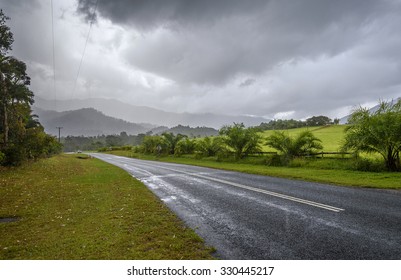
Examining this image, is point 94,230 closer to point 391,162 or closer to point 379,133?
point 379,133

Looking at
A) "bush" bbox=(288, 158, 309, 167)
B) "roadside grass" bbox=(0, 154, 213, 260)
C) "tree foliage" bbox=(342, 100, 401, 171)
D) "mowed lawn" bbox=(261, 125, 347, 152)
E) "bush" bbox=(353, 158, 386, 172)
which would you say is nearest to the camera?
"roadside grass" bbox=(0, 154, 213, 260)

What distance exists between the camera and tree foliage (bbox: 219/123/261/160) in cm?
2334

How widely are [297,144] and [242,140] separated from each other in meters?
6.25

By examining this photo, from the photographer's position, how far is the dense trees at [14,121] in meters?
19.4

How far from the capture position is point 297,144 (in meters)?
18.6

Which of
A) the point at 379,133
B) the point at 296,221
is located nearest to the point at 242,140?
the point at 379,133

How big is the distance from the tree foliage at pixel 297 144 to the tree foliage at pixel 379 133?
4232 millimetres

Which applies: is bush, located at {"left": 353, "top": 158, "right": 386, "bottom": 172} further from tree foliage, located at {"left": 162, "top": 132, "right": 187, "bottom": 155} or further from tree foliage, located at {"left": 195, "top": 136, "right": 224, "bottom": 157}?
tree foliage, located at {"left": 162, "top": 132, "right": 187, "bottom": 155}

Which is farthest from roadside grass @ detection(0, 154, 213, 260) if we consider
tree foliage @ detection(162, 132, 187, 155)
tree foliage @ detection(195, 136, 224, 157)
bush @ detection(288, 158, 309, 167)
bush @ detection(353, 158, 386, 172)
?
tree foliage @ detection(162, 132, 187, 155)

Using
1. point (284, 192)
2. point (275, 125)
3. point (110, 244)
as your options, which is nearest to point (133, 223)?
point (110, 244)

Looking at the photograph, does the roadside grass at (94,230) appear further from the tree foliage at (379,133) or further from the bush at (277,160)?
the bush at (277,160)

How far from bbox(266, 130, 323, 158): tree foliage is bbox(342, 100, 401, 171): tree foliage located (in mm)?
4232

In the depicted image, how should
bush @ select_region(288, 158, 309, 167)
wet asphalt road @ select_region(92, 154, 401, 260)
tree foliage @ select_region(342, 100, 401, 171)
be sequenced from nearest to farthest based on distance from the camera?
wet asphalt road @ select_region(92, 154, 401, 260) < tree foliage @ select_region(342, 100, 401, 171) < bush @ select_region(288, 158, 309, 167)

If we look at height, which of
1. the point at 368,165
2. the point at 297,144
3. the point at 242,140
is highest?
the point at 242,140
